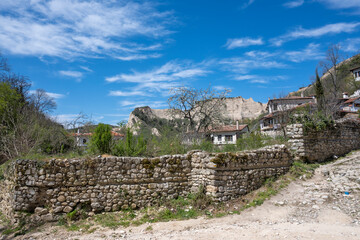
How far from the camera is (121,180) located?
845 cm

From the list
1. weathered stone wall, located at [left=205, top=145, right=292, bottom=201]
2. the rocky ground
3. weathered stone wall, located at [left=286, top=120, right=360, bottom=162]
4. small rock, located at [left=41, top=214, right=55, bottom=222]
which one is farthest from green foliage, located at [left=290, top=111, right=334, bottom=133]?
small rock, located at [left=41, top=214, right=55, bottom=222]

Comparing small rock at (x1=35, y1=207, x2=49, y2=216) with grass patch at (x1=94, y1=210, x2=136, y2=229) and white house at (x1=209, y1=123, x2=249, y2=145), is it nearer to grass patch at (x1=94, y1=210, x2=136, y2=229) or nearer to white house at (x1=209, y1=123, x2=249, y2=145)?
grass patch at (x1=94, y1=210, x2=136, y2=229)

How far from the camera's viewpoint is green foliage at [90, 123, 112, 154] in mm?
9852

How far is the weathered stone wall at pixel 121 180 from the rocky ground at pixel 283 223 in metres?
0.99

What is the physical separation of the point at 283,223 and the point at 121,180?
553cm

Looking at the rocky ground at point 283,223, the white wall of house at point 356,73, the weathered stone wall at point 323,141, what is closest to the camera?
the rocky ground at point 283,223

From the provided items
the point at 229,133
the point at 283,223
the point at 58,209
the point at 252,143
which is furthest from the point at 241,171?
the point at 229,133

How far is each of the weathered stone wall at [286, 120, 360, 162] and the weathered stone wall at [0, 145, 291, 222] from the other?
11.3ft

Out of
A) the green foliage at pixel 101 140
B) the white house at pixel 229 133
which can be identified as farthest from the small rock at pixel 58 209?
the white house at pixel 229 133

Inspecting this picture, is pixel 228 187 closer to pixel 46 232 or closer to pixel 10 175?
pixel 46 232

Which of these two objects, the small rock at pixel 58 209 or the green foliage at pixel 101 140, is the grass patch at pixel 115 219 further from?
the green foliage at pixel 101 140

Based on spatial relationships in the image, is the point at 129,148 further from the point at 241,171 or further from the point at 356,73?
the point at 356,73

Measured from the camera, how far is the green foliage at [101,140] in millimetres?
9852

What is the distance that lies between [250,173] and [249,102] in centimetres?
7938
